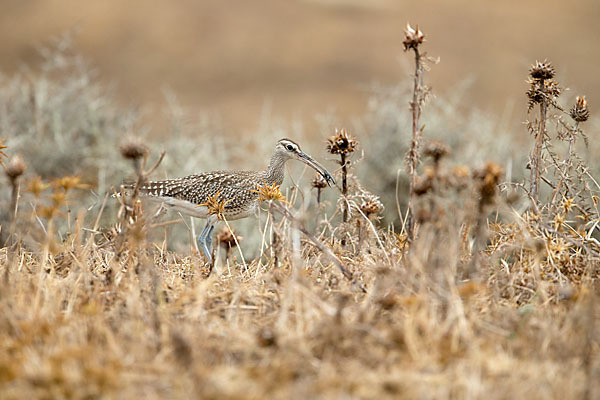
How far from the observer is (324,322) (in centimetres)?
284

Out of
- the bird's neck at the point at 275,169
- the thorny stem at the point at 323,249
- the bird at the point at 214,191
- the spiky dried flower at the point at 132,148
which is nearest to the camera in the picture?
the spiky dried flower at the point at 132,148

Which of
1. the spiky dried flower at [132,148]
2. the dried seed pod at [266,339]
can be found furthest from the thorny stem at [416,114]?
the spiky dried flower at [132,148]

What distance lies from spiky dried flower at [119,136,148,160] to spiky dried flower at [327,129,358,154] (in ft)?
5.27

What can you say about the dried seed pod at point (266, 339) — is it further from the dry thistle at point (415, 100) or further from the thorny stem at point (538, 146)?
the thorny stem at point (538, 146)

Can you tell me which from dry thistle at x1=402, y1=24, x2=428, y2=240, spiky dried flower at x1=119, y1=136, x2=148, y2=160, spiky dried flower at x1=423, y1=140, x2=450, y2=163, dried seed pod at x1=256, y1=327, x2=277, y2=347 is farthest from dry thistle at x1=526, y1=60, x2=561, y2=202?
spiky dried flower at x1=119, y1=136, x2=148, y2=160

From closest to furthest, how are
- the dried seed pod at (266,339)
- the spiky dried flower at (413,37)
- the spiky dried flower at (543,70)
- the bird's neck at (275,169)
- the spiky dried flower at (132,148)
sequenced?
the dried seed pod at (266,339) → the spiky dried flower at (132,148) → the spiky dried flower at (413,37) → the spiky dried flower at (543,70) → the bird's neck at (275,169)

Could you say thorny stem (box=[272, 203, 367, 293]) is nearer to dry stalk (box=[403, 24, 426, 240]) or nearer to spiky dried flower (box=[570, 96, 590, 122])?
dry stalk (box=[403, 24, 426, 240])

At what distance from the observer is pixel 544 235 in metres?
3.99

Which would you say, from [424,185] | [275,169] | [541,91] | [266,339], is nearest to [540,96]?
[541,91]

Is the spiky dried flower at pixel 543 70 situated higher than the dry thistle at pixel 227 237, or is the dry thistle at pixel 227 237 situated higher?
the spiky dried flower at pixel 543 70

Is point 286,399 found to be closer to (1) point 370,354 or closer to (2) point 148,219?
(1) point 370,354

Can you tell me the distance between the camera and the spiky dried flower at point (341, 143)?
14.4 feet

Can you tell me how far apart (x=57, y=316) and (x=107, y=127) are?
9.11m

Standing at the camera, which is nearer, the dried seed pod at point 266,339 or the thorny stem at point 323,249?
the dried seed pod at point 266,339
